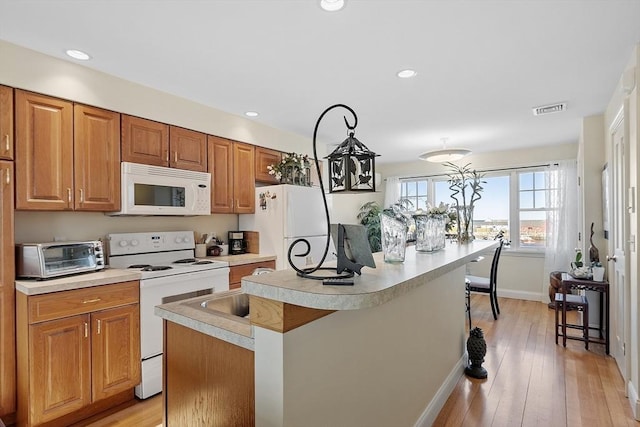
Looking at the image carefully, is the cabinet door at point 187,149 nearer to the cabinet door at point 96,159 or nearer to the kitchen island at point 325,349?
the cabinet door at point 96,159

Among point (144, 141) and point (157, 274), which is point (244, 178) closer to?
point (144, 141)

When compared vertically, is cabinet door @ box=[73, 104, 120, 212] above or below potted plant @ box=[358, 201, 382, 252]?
above

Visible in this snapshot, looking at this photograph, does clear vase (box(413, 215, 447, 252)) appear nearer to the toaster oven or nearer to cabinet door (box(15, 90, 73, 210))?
the toaster oven

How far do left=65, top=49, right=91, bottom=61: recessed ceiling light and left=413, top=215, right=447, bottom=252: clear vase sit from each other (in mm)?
Result: 2542

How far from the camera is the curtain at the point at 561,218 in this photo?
4.79m

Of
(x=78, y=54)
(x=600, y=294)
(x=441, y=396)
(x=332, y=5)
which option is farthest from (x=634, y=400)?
(x=78, y=54)

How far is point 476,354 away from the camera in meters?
2.71

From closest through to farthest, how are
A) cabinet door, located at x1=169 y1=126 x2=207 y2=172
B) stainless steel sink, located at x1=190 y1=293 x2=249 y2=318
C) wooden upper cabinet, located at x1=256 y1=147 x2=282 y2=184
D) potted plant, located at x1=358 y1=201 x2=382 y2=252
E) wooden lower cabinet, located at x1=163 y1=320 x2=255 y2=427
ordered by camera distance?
1. wooden lower cabinet, located at x1=163 y1=320 x2=255 y2=427
2. stainless steel sink, located at x1=190 y1=293 x2=249 y2=318
3. cabinet door, located at x1=169 y1=126 x2=207 y2=172
4. wooden upper cabinet, located at x1=256 y1=147 x2=282 y2=184
5. potted plant, located at x1=358 y1=201 x2=382 y2=252

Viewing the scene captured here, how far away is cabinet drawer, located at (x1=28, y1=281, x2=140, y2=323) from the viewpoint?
201 centimetres

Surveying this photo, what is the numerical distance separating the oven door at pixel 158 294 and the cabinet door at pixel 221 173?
842 mm

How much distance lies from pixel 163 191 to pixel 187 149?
19.4 inches

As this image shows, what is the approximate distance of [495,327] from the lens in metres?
3.93

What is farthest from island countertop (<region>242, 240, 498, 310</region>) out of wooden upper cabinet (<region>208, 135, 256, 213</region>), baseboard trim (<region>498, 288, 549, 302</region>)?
baseboard trim (<region>498, 288, 549, 302</region>)

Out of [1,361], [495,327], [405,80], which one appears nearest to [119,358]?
[1,361]
